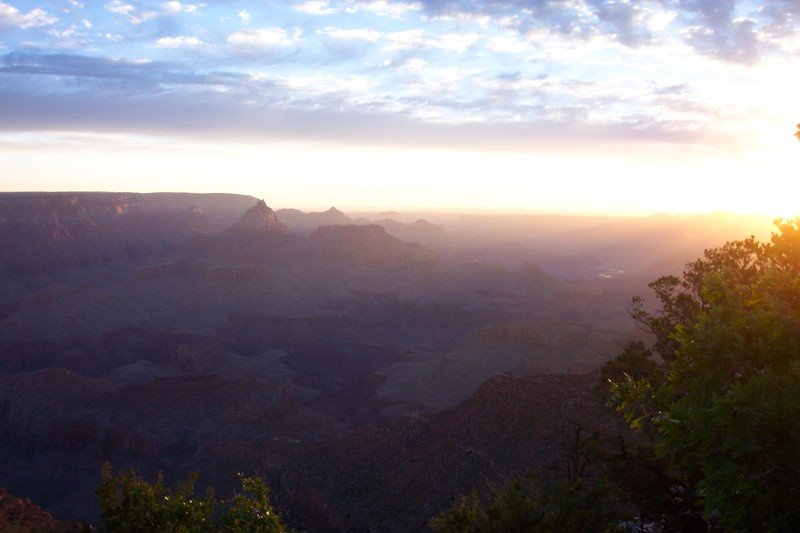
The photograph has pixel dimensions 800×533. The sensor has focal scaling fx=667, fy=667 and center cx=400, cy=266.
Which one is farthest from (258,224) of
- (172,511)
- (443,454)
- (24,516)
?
(172,511)

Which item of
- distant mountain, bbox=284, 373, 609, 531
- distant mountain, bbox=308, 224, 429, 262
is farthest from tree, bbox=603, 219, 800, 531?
distant mountain, bbox=308, 224, 429, 262

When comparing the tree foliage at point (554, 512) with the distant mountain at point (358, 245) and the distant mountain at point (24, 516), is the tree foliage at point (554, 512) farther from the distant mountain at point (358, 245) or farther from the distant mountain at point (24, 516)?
the distant mountain at point (358, 245)

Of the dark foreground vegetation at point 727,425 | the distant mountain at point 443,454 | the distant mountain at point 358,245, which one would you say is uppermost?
the dark foreground vegetation at point 727,425

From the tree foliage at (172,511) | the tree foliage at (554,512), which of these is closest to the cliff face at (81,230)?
the tree foliage at (172,511)

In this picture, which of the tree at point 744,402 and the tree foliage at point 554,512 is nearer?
the tree at point 744,402

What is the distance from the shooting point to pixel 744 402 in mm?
8289

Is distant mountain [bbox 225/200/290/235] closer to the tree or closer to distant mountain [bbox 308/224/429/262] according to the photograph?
distant mountain [bbox 308/224/429/262]

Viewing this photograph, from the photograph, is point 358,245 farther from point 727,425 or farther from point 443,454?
point 727,425

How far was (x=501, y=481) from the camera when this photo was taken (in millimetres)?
29891

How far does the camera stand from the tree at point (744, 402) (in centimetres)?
818

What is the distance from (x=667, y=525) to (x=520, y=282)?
126 m

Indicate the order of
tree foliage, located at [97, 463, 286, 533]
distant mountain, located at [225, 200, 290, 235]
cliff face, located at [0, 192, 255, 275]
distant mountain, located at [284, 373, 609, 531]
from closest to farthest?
tree foliage, located at [97, 463, 286, 533] < distant mountain, located at [284, 373, 609, 531] < cliff face, located at [0, 192, 255, 275] < distant mountain, located at [225, 200, 290, 235]

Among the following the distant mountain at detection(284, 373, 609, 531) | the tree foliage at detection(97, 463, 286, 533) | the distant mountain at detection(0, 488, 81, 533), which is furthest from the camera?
the distant mountain at detection(284, 373, 609, 531)

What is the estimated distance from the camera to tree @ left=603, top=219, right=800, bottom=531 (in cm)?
818
